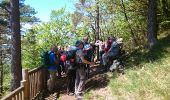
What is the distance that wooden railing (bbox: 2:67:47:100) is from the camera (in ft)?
32.1

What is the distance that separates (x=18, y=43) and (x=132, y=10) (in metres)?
13.0

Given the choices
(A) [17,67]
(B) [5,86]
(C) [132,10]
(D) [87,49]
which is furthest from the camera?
(B) [5,86]

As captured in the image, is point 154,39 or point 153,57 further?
point 154,39

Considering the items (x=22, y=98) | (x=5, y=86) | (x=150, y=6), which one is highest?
(x=150, y=6)

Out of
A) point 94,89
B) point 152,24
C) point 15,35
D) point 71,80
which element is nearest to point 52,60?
point 71,80

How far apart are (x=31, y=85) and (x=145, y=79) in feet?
11.9

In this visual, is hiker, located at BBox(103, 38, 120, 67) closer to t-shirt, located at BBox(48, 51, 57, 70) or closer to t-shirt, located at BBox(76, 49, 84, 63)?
t-shirt, located at BBox(48, 51, 57, 70)

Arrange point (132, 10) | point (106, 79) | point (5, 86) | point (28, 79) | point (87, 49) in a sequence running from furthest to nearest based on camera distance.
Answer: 1. point (5, 86)
2. point (132, 10)
3. point (106, 79)
4. point (87, 49)
5. point (28, 79)

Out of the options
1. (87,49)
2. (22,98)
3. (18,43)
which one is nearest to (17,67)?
(18,43)

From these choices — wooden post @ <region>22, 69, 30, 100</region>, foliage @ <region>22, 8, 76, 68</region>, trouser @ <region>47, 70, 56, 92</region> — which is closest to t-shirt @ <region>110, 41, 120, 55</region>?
trouser @ <region>47, 70, 56, 92</region>

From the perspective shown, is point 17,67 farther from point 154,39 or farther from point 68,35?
point 68,35

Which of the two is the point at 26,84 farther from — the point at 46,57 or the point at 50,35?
the point at 50,35

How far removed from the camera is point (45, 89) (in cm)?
1415

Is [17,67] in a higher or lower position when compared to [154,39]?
lower
